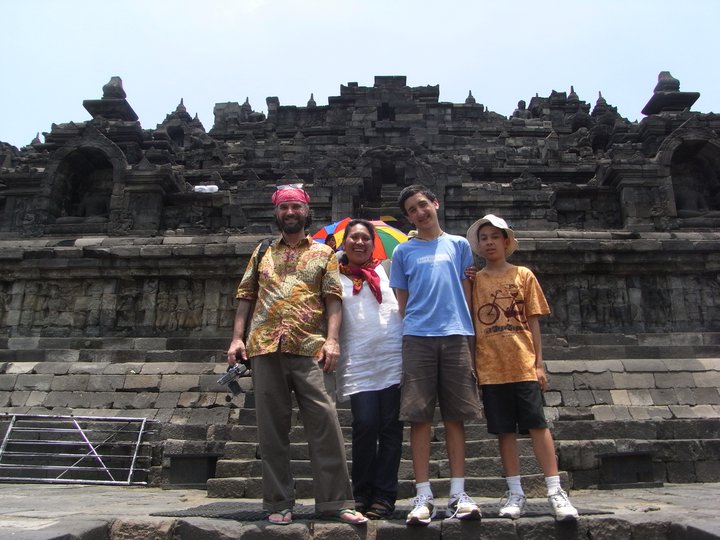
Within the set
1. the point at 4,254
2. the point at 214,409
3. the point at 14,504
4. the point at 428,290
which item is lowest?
the point at 14,504

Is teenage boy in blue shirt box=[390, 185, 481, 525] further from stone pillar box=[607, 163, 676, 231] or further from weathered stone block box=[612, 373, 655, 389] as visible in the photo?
stone pillar box=[607, 163, 676, 231]

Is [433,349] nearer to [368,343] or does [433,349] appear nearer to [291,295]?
[368,343]

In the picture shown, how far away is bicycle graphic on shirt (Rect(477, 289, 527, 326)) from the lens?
4613mm

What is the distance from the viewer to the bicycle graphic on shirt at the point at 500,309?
461cm

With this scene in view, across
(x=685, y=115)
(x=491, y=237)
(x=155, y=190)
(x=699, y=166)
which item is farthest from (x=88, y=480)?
(x=685, y=115)

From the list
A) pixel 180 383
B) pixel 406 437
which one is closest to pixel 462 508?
pixel 406 437

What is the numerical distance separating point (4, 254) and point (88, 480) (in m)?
6.67

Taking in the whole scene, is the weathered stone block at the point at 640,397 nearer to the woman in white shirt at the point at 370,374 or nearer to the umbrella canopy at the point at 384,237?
the umbrella canopy at the point at 384,237

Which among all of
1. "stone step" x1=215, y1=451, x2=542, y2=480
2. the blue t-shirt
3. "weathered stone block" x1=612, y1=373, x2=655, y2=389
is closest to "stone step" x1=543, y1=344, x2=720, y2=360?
"weathered stone block" x1=612, y1=373, x2=655, y2=389

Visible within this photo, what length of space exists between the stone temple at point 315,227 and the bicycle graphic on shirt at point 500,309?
8.20ft

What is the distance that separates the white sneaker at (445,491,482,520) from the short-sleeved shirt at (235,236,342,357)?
4.83ft

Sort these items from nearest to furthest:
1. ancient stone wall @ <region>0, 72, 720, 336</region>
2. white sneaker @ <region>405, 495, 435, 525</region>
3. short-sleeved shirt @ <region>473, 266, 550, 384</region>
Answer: white sneaker @ <region>405, 495, 435, 525</region> < short-sleeved shirt @ <region>473, 266, 550, 384</region> < ancient stone wall @ <region>0, 72, 720, 336</region>

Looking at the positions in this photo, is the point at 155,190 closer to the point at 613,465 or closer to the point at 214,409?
the point at 214,409

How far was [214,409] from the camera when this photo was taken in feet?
31.6
